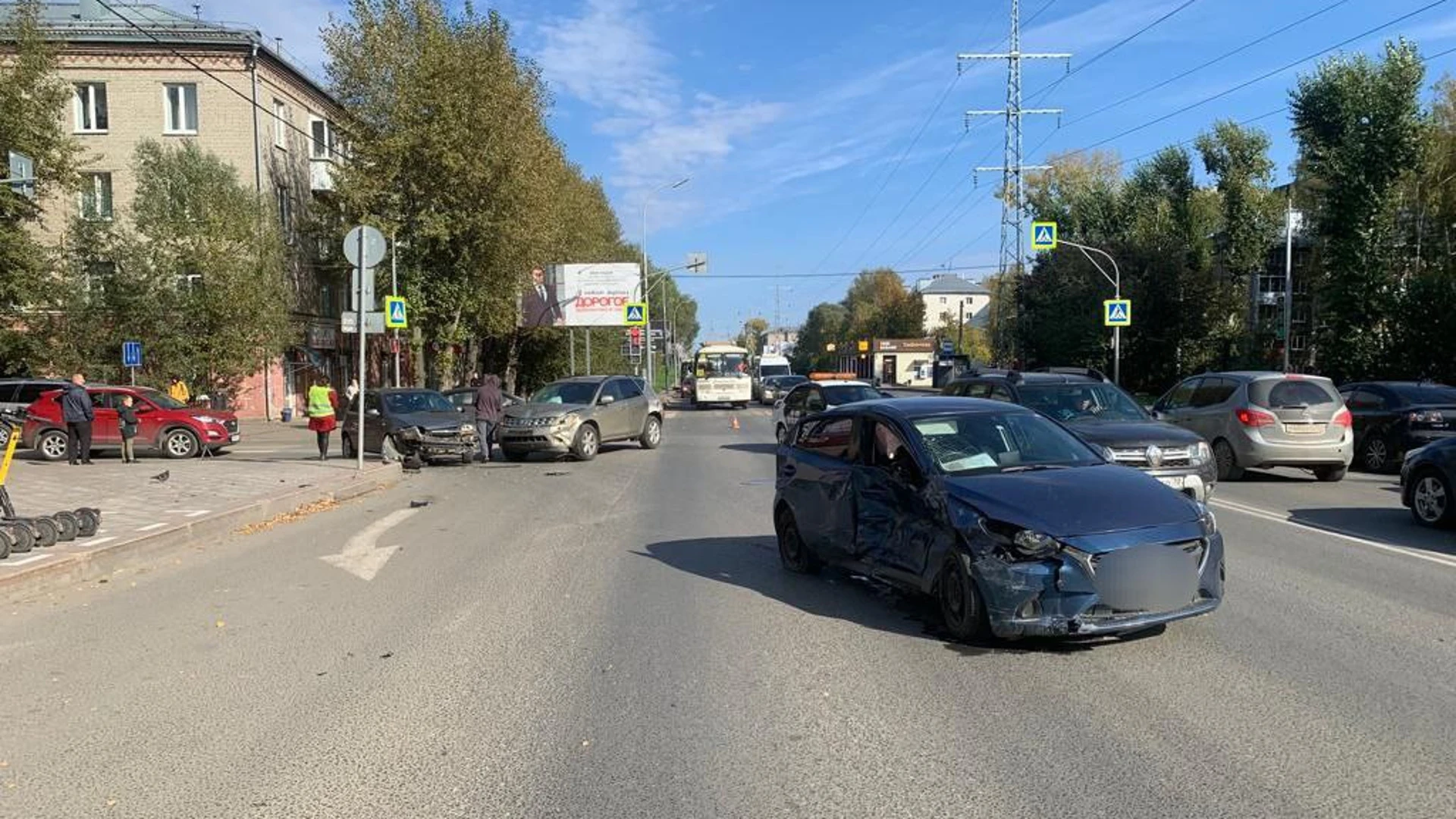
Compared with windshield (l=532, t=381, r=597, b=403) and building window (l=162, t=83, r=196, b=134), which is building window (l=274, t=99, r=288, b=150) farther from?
windshield (l=532, t=381, r=597, b=403)

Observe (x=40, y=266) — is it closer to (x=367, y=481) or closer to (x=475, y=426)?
(x=475, y=426)

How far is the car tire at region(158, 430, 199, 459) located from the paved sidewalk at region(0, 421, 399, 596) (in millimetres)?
520

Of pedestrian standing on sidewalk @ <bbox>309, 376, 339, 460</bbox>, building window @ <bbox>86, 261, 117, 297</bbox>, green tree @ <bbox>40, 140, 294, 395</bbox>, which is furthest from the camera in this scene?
building window @ <bbox>86, 261, 117, 297</bbox>

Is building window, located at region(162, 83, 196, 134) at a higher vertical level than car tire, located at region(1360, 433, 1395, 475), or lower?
higher

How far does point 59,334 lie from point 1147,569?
113 ft

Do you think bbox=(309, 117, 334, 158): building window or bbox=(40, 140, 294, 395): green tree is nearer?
bbox=(40, 140, 294, 395): green tree

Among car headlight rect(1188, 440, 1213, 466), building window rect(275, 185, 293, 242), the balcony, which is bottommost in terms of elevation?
car headlight rect(1188, 440, 1213, 466)

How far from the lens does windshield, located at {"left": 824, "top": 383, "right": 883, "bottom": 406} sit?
62.8ft

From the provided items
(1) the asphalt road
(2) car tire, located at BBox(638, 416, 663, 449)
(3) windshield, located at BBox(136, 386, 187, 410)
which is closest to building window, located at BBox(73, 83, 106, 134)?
(3) windshield, located at BBox(136, 386, 187, 410)

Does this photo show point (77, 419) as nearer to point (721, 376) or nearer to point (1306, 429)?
point (1306, 429)

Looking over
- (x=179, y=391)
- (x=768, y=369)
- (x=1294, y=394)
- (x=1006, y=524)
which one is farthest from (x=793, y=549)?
(x=768, y=369)

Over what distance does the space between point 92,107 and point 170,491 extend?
30.2 m

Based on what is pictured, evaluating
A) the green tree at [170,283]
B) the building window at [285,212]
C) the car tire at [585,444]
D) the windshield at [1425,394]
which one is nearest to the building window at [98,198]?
the green tree at [170,283]

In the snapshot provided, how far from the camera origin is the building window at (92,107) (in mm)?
36562
